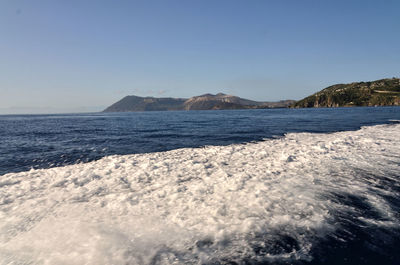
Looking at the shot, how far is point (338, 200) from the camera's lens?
685cm

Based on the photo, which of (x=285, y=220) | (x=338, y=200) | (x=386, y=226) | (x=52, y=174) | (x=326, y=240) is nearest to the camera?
(x=326, y=240)

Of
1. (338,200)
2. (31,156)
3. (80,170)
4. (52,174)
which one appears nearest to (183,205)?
(338,200)

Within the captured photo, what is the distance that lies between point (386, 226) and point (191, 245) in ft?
17.4

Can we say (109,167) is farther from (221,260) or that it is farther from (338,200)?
(338,200)

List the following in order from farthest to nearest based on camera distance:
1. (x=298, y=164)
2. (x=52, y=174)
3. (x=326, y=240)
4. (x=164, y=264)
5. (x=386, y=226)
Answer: (x=298, y=164)
(x=52, y=174)
(x=386, y=226)
(x=326, y=240)
(x=164, y=264)

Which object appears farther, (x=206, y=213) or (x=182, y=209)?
(x=182, y=209)

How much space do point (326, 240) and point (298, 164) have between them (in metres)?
7.04

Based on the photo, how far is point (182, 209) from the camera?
6605 mm

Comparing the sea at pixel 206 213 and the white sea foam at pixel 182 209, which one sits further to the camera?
the white sea foam at pixel 182 209

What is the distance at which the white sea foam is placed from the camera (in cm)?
462

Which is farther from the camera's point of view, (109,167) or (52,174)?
(109,167)

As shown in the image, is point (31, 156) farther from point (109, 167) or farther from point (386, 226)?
point (386, 226)

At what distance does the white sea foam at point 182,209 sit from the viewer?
462cm

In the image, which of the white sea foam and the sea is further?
the white sea foam
